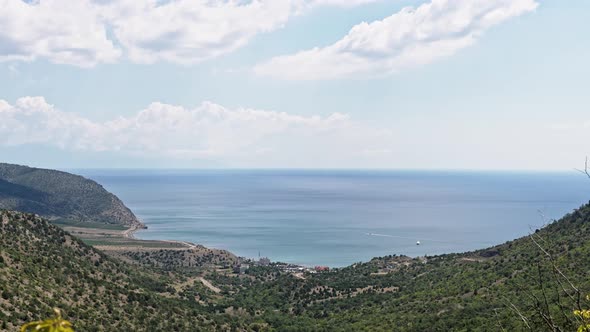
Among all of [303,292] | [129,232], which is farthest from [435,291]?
[129,232]

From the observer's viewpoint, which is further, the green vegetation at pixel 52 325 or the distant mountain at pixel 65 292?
the distant mountain at pixel 65 292

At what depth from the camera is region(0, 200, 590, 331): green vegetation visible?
120 feet

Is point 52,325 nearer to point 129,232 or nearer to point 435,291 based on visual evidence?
point 435,291

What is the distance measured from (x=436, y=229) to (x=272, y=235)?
222 feet

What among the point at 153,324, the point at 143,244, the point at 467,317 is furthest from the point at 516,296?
the point at 143,244

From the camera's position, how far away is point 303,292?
229 feet

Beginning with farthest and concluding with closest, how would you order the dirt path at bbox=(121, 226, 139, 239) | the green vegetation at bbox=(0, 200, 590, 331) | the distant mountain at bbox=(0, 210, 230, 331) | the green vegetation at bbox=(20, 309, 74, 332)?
the dirt path at bbox=(121, 226, 139, 239)
the green vegetation at bbox=(0, 200, 590, 331)
the distant mountain at bbox=(0, 210, 230, 331)
the green vegetation at bbox=(20, 309, 74, 332)

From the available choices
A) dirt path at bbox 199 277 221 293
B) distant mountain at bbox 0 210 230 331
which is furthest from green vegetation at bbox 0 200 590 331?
dirt path at bbox 199 277 221 293

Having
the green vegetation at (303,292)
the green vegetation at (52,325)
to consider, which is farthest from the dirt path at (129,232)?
the green vegetation at (52,325)

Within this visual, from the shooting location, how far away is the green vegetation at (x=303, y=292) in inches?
1444

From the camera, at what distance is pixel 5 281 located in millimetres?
35156

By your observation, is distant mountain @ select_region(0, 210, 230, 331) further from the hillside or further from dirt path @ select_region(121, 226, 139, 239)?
dirt path @ select_region(121, 226, 139, 239)

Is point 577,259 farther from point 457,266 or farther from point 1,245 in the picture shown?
point 1,245

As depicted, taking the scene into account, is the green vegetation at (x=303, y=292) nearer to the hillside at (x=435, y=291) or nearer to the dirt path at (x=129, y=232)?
the hillside at (x=435, y=291)
